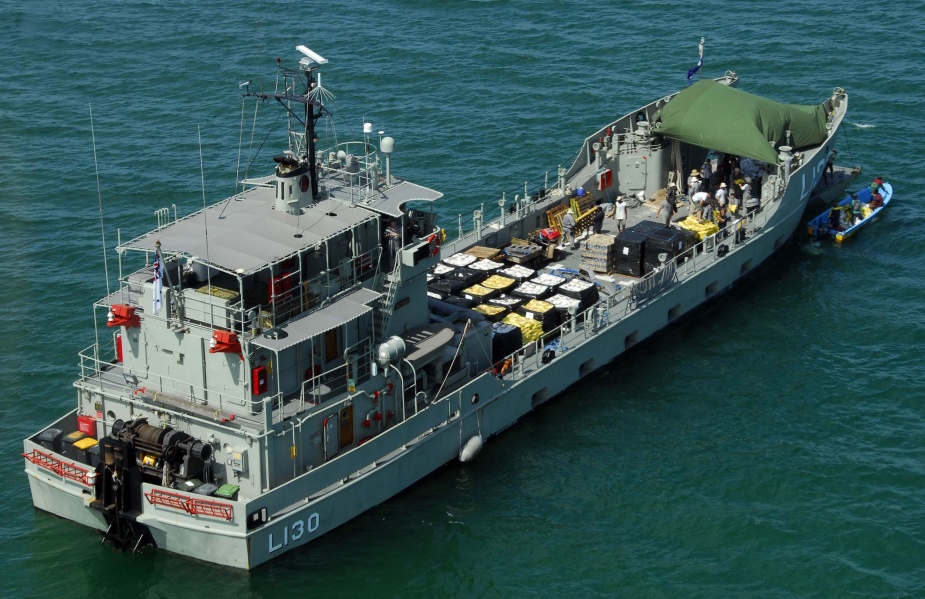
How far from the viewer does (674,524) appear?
40.7 metres

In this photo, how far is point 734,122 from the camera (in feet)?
182

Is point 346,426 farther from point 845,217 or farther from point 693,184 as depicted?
point 845,217

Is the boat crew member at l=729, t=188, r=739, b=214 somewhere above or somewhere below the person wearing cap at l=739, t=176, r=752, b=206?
below

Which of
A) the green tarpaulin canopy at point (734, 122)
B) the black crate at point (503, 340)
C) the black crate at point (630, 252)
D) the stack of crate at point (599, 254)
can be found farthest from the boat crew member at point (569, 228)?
the black crate at point (503, 340)

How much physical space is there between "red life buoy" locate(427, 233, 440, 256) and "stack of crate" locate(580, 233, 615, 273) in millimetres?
11576

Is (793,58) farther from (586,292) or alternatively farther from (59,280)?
(59,280)

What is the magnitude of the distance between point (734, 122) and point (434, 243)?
18913 millimetres

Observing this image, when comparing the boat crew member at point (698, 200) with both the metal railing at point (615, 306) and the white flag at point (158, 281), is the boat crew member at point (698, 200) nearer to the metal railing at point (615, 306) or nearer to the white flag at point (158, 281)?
the metal railing at point (615, 306)

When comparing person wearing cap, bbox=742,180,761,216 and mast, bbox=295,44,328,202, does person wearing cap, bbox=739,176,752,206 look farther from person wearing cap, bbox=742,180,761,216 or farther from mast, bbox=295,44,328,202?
mast, bbox=295,44,328,202

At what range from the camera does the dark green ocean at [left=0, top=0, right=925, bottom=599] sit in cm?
3903

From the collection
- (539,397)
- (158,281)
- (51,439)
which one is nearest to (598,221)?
(539,397)

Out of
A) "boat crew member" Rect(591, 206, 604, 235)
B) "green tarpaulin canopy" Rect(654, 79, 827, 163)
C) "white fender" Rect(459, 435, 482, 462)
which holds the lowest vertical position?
"white fender" Rect(459, 435, 482, 462)

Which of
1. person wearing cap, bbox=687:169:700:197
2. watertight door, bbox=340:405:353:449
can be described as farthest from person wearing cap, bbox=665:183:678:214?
watertight door, bbox=340:405:353:449

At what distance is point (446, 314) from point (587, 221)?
1168 cm
